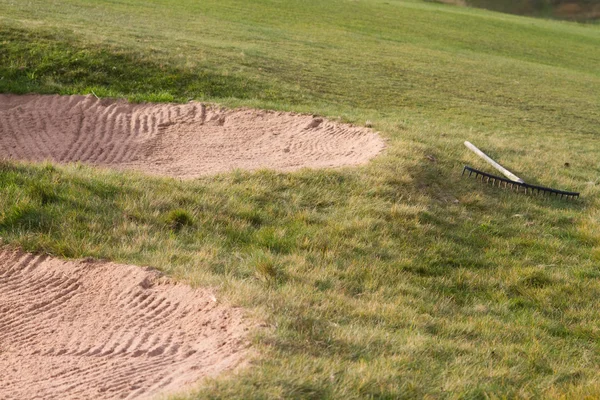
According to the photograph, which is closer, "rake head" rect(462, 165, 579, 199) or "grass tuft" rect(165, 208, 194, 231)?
"grass tuft" rect(165, 208, 194, 231)

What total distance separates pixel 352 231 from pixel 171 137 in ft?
14.6

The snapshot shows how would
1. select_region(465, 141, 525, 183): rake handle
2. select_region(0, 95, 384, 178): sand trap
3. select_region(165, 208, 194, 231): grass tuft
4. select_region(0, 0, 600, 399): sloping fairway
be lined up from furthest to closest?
select_region(465, 141, 525, 183): rake handle < select_region(0, 95, 384, 178): sand trap < select_region(165, 208, 194, 231): grass tuft < select_region(0, 0, 600, 399): sloping fairway

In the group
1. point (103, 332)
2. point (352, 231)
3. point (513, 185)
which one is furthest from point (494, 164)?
point (103, 332)

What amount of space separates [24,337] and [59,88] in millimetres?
8240

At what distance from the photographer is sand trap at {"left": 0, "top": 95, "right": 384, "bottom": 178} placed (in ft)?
33.8

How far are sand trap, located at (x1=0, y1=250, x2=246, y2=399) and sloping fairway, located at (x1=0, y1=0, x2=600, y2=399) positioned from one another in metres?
0.25

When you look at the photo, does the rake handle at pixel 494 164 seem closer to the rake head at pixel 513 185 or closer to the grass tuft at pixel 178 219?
the rake head at pixel 513 185

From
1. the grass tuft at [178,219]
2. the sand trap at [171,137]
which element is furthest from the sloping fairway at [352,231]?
the sand trap at [171,137]

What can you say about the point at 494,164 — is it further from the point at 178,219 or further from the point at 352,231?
the point at 178,219

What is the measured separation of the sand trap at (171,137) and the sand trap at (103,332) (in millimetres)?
3372

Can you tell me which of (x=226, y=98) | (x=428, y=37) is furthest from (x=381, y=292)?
(x=428, y=37)

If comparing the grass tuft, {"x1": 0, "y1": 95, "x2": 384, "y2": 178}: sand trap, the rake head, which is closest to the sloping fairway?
the grass tuft

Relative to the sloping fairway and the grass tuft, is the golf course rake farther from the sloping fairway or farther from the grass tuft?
the grass tuft

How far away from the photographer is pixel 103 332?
17.6 ft
